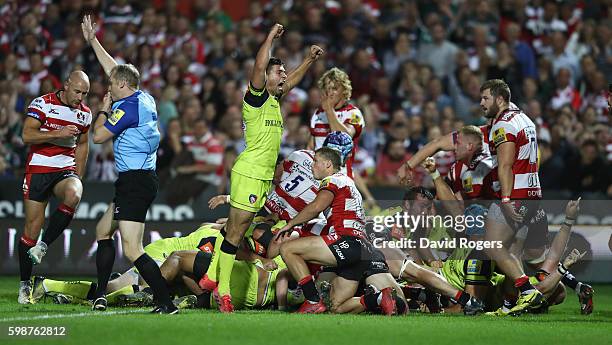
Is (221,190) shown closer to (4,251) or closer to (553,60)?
(4,251)

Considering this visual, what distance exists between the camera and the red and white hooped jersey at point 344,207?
35.9 feet

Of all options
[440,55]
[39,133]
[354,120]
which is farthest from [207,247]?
[440,55]

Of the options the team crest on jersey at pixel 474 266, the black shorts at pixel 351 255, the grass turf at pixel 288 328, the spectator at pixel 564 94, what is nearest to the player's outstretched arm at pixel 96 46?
the grass turf at pixel 288 328

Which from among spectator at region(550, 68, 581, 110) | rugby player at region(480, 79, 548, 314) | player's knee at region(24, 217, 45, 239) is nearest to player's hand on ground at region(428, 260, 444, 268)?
rugby player at region(480, 79, 548, 314)

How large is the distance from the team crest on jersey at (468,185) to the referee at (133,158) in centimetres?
363

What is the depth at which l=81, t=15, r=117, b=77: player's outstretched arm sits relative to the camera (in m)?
11.5

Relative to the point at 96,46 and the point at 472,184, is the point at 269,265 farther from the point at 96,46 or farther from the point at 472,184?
the point at 96,46

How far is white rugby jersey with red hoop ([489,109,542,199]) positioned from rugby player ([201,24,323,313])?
227 centimetres

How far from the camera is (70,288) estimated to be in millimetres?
11516

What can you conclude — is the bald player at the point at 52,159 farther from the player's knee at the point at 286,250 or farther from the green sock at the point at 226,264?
the player's knee at the point at 286,250

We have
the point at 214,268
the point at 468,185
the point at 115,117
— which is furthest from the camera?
the point at 468,185

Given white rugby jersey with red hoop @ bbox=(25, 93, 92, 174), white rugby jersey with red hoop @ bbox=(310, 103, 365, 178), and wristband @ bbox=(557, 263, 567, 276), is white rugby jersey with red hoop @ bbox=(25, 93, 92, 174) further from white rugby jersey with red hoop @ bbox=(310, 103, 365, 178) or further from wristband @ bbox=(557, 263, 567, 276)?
wristband @ bbox=(557, 263, 567, 276)

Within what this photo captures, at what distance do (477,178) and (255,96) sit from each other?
105 inches

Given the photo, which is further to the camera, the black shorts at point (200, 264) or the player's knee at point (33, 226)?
the player's knee at point (33, 226)
